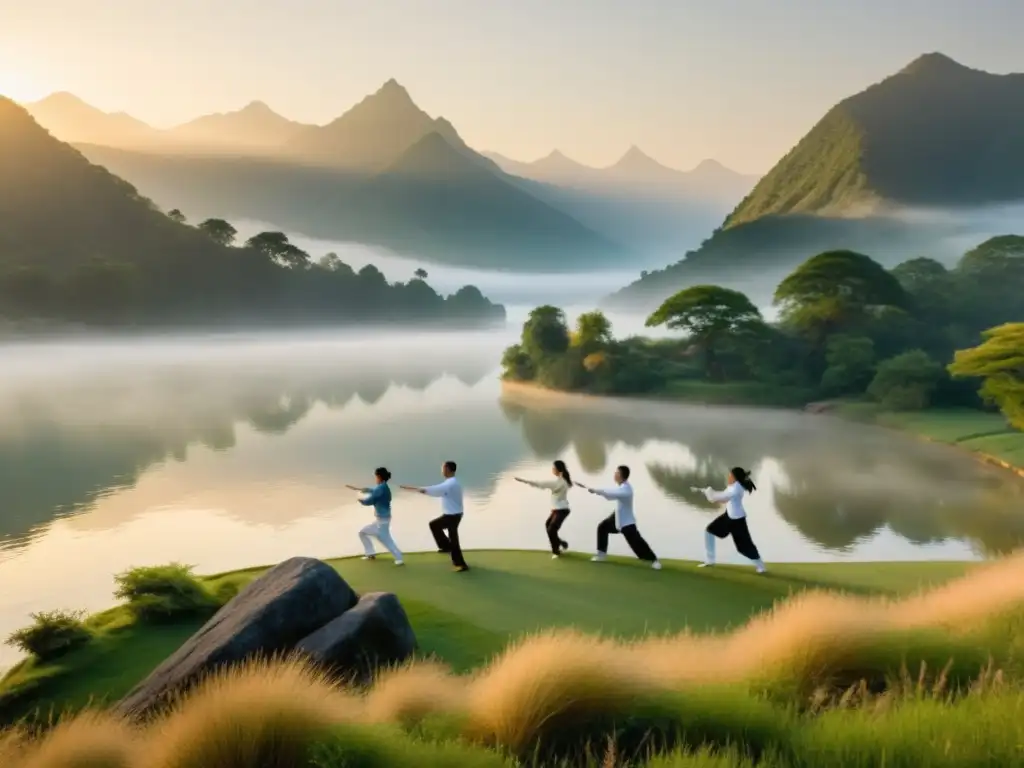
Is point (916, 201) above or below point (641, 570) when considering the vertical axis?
above

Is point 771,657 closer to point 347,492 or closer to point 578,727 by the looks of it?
point 578,727

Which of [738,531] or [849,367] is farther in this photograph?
[849,367]

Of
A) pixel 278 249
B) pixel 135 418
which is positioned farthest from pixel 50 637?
pixel 278 249

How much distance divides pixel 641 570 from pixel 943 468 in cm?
1913

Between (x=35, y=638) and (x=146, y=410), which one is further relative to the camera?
(x=146, y=410)

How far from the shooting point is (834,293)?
48.9 meters

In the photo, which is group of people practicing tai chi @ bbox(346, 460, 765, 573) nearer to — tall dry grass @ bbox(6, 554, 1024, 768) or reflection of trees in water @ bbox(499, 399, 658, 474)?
tall dry grass @ bbox(6, 554, 1024, 768)

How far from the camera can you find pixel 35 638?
893 centimetres

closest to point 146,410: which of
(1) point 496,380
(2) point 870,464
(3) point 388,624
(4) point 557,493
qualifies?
(1) point 496,380

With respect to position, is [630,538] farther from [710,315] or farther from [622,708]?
[710,315]

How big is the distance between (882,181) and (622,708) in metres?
137

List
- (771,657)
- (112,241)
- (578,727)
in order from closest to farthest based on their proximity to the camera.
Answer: (578,727), (771,657), (112,241)

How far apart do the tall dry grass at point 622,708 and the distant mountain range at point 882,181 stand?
101 m

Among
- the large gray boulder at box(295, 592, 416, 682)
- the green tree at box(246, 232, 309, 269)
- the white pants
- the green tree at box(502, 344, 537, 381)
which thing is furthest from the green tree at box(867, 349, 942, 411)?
the green tree at box(246, 232, 309, 269)
